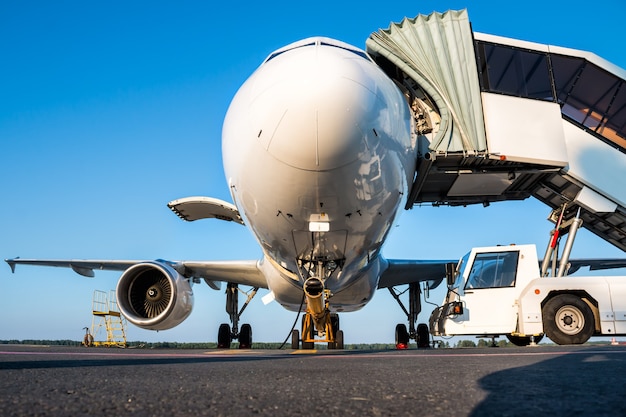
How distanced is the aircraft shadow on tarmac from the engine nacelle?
815 centimetres

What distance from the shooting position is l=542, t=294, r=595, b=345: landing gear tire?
784cm

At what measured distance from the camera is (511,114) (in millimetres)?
9570

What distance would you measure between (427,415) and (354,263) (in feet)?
21.6

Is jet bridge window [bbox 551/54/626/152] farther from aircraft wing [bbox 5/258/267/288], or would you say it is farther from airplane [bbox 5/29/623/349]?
aircraft wing [bbox 5/258/267/288]

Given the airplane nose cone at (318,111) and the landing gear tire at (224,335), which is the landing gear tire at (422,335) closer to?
the landing gear tire at (224,335)

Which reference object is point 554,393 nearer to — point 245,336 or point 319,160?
point 319,160

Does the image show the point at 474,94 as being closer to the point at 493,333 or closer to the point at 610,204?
the point at 610,204

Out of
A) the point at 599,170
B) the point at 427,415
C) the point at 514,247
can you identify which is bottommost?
the point at 427,415

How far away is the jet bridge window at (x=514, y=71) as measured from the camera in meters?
9.83

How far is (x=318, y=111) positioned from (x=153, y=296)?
6.66 m

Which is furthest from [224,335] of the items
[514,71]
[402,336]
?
[514,71]

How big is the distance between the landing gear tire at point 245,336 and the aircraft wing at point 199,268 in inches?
65.5

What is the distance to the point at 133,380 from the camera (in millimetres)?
2523

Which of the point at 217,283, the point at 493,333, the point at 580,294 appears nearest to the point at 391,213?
the point at 493,333
